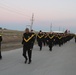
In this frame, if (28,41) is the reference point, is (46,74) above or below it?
below

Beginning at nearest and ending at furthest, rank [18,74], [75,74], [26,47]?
[18,74] → [75,74] → [26,47]

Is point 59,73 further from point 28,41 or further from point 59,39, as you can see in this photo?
point 59,39

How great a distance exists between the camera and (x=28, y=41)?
44.7 ft

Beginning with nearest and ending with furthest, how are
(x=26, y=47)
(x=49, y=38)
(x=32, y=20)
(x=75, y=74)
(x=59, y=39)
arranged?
(x=75, y=74) → (x=26, y=47) → (x=49, y=38) → (x=59, y=39) → (x=32, y=20)

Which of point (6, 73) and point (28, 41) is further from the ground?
point (28, 41)

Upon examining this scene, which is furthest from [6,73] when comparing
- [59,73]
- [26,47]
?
[26,47]

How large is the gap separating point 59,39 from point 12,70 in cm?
2710

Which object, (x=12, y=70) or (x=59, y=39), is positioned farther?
(x=59, y=39)

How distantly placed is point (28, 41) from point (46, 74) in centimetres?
338

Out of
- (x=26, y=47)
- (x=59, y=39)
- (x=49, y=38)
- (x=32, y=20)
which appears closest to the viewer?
(x=26, y=47)

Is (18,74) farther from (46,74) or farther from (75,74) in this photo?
(75,74)

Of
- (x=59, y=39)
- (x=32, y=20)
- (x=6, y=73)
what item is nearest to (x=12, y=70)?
(x=6, y=73)

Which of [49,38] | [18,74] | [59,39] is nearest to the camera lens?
[18,74]

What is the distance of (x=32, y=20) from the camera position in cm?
8719
